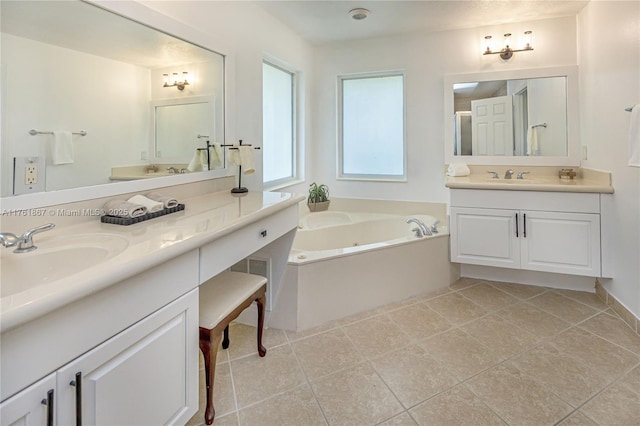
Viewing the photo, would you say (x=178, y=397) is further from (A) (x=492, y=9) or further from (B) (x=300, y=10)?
(A) (x=492, y=9)

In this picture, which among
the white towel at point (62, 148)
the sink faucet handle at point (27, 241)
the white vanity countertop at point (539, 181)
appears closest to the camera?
the sink faucet handle at point (27, 241)

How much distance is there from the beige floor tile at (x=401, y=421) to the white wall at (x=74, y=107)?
5.23 ft

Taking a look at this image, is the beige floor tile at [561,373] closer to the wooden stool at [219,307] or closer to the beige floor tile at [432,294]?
the beige floor tile at [432,294]

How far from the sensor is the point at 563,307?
2.56 meters

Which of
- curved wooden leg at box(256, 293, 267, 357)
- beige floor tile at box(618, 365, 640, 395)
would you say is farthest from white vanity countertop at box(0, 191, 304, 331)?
beige floor tile at box(618, 365, 640, 395)

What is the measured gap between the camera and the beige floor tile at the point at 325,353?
1837 millimetres

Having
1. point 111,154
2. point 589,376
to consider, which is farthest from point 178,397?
point 589,376

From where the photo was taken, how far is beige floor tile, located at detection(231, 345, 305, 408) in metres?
1.65

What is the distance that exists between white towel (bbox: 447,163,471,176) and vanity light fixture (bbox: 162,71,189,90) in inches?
93.1

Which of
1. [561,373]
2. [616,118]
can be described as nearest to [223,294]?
[561,373]

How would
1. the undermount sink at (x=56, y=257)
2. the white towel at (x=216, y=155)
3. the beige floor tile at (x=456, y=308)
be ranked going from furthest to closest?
the beige floor tile at (x=456, y=308), the white towel at (x=216, y=155), the undermount sink at (x=56, y=257)

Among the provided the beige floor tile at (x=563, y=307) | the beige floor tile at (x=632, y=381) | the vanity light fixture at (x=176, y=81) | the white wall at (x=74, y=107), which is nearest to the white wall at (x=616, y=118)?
the beige floor tile at (x=563, y=307)

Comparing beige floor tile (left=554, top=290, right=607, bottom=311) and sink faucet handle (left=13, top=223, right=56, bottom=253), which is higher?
sink faucet handle (left=13, top=223, right=56, bottom=253)

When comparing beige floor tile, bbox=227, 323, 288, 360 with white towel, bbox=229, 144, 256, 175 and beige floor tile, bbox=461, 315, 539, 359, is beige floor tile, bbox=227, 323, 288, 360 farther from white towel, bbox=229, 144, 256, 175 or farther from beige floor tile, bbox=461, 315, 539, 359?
beige floor tile, bbox=461, 315, 539, 359
